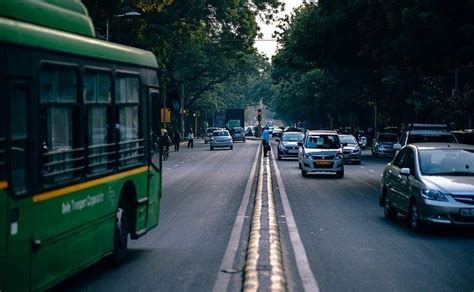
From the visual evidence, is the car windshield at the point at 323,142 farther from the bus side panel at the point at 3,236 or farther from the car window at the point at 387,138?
the bus side panel at the point at 3,236

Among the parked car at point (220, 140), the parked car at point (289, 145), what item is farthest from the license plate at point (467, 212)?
the parked car at point (220, 140)

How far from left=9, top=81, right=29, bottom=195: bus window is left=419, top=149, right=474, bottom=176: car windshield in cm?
921

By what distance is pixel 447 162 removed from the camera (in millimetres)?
16172

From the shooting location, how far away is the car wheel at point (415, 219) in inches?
602

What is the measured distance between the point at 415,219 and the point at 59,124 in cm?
812

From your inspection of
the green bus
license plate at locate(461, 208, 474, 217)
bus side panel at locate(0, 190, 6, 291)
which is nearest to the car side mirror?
license plate at locate(461, 208, 474, 217)

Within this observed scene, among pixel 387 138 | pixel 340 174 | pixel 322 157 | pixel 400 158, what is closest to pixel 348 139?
pixel 387 138

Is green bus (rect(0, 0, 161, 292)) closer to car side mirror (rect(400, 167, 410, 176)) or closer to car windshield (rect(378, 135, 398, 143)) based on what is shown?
car side mirror (rect(400, 167, 410, 176))

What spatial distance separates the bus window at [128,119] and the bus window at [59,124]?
167 centimetres

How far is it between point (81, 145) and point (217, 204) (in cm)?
1214

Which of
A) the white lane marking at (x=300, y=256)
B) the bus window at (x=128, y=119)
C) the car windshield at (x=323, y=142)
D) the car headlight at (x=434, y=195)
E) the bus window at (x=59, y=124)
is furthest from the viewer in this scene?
the car windshield at (x=323, y=142)

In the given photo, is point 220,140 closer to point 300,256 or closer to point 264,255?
point 300,256

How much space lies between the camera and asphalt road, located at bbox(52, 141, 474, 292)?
1034cm

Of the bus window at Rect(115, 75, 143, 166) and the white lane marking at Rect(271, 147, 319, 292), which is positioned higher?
the bus window at Rect(115, 75, 143, 166)
